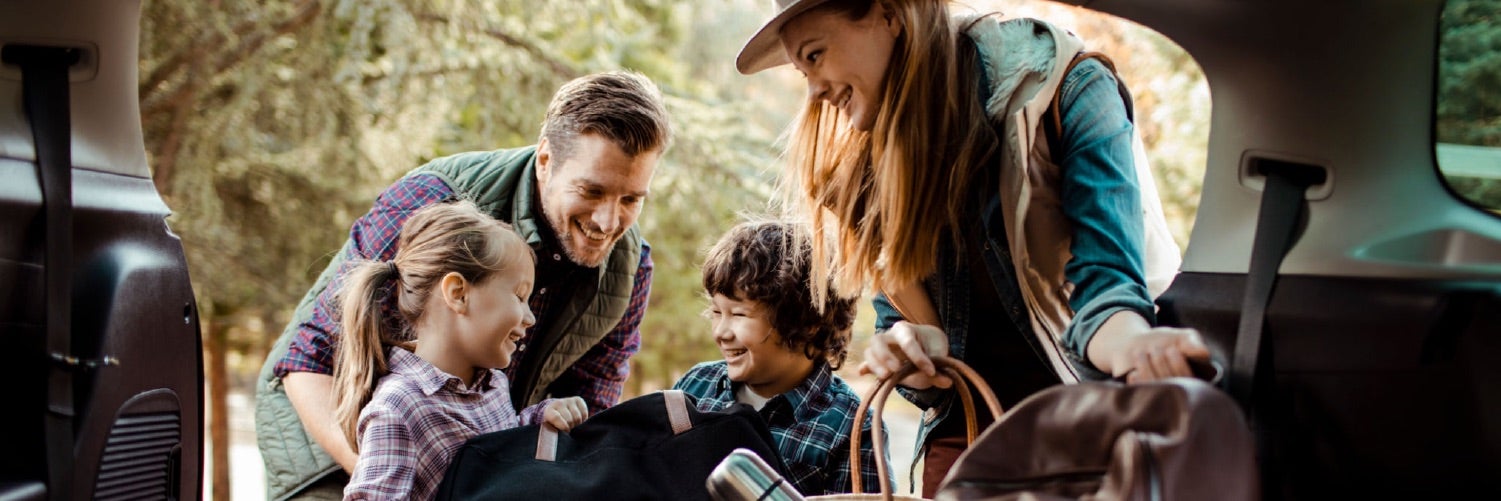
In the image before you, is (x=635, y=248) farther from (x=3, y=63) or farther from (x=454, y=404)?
(x=3, y=63)

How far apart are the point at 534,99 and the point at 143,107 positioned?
5.74 feet

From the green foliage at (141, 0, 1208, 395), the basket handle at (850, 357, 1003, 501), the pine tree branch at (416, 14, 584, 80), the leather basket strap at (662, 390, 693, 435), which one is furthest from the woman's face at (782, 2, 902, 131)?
the pine tree branch at (416, 14, 584, 80)

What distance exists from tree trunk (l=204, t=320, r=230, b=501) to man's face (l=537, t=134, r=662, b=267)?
456 cm

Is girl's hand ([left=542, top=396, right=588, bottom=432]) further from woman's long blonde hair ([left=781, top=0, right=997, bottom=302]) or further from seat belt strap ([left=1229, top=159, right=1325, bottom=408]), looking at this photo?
seat belt strap ([left=1229, top=159, right=1325, bottom=408])

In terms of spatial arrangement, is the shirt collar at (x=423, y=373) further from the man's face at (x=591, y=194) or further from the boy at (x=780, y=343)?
the boy at (x=780, y=343)

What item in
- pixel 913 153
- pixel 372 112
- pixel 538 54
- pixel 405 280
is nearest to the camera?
pixel 913 153

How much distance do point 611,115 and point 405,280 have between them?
0.53m

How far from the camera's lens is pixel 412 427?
2.21 m

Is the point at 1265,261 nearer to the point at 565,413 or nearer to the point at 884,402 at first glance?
the point at 884,402

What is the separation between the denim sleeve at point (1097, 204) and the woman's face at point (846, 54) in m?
0.28

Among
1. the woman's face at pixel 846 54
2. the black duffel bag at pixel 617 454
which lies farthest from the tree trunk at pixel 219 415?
the woman's face at pixel 846 54

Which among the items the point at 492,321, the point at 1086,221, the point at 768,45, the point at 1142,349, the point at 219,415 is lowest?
the point at 219,415

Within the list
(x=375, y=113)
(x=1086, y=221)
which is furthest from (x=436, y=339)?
(x=375, y=113)

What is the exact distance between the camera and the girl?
2.23 m
